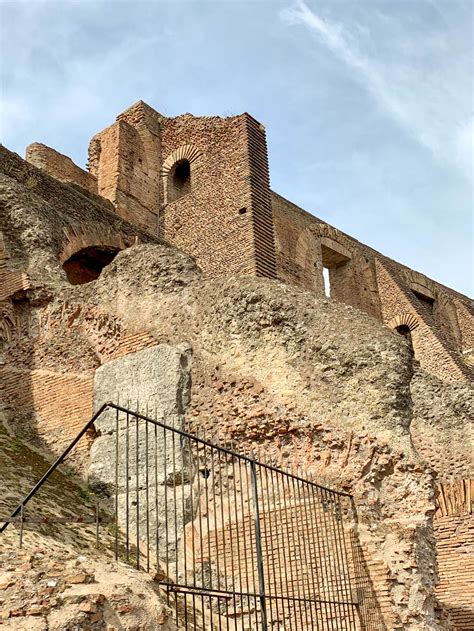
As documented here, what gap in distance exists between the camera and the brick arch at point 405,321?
1872cm

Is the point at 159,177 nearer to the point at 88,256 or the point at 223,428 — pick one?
the point at 88,256

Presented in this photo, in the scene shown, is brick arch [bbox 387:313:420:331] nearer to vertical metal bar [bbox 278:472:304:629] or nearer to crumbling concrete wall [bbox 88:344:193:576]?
crumbling concrete wall [bbox 88:344:193:576]

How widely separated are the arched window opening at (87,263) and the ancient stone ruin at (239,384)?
3 centimetres

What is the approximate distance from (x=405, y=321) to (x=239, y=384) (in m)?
13.3

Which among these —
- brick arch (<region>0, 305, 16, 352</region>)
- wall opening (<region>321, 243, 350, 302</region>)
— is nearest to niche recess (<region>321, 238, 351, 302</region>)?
wall opening (<region>321, 243, 350, 302</region>)

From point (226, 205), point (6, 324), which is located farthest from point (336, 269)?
point (6, 324)

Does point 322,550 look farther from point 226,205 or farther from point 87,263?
point 226,205

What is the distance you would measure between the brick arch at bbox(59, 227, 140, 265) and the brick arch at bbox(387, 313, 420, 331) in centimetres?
919

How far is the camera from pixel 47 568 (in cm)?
409

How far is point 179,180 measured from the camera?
708 inches

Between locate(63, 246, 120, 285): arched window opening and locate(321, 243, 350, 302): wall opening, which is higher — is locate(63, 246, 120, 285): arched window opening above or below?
below

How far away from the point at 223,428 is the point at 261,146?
10.5 m

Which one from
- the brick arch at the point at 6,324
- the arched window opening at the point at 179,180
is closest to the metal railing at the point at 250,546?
the brick arch at the point at 6,324

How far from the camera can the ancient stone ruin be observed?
18.1 feet
